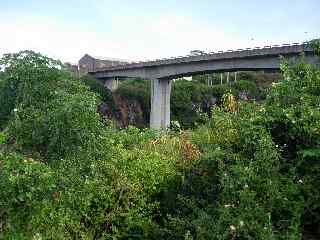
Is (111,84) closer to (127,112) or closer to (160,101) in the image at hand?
(127,112)

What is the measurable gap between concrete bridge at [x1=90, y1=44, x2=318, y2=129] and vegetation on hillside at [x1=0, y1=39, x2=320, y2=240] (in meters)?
21.7

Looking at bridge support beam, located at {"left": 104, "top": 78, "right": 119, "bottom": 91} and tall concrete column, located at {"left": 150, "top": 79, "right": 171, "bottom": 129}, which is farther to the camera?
bridge support beam, located at {"left": 104, "top": 78, "right": 119, "bottom": 91}

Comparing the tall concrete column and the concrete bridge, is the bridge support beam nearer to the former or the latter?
the concrete bridge

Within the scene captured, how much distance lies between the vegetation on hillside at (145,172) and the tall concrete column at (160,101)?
44.3 metres

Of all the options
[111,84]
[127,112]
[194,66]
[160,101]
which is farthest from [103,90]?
[194,66]

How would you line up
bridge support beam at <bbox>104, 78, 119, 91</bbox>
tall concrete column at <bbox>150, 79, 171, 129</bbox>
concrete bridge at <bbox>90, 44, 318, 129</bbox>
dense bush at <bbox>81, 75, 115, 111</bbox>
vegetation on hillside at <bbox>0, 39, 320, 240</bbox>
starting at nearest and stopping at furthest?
vegetation on hillside at <bbox>0, 39, 320, 240</bbox>, concrete bridge at <bbox>90, 44, 318, 129</bbox>, tall concrete column at <bbox>150, 79, 171, 129</bbox>, dense bush at <bbox>81, 75, 115, 111</bbox>, bridge support beam at <bbox>104, 78, 119, 91</bbox>

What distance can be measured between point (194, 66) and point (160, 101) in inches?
341

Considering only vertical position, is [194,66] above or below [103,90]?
above

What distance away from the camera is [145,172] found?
10.0 m

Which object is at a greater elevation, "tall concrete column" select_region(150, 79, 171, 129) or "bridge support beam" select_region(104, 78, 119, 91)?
"bridge support beam" select_region(104, 78, 119, 91)

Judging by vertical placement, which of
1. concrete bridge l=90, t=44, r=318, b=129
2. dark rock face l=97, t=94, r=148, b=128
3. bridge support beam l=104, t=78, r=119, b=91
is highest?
bridge support beam l=104, t=78, r=119, b=91

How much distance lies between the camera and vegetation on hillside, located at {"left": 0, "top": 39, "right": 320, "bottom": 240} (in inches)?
296

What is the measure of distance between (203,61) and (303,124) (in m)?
38.3

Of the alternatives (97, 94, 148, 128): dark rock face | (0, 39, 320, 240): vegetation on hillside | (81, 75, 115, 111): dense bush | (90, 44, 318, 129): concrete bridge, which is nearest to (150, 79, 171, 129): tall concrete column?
(90, 44, 318, 129): concrete bridge
